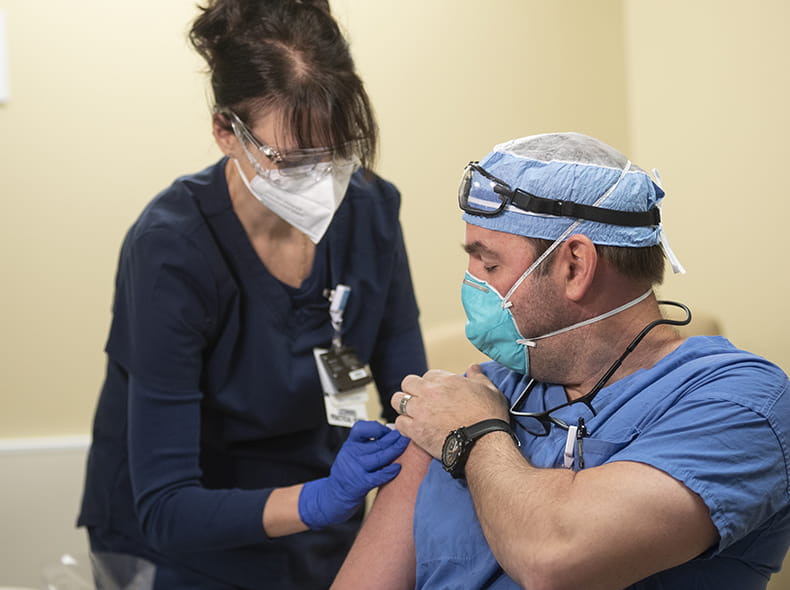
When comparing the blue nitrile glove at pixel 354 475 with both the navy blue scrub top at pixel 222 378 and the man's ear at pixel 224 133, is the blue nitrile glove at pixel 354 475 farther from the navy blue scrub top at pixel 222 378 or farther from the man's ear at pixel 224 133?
the man's ear at pixel 224 133

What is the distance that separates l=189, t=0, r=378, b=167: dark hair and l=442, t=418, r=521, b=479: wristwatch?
2.16 ft

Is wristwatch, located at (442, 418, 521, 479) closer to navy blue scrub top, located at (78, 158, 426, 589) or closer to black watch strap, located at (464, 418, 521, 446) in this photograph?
black watch strap, located at (464, 418, 521, 446)

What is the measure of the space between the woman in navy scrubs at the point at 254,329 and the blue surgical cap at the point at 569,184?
0.43 metres

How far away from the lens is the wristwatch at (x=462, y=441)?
118 cm

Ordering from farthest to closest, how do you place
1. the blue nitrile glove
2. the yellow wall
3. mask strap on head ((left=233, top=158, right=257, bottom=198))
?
the yellow wall < mask strap on head ((left=233, top=158, right=257, bottom=198)) < the blue nitrile glove

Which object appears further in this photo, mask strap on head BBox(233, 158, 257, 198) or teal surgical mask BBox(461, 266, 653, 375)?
mask strap on head BBox(233, 158, 257, 198)

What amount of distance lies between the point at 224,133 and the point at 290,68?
21 cm

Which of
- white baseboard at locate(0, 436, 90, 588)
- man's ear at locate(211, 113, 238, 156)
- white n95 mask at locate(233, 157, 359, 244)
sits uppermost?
man's ear at locate(211, 113, 238, 156)

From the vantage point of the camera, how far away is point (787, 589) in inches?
76.9

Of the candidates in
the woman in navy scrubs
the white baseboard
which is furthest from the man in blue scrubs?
the white baseboard

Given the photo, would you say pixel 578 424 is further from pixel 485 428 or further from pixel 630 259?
pixel 630 259

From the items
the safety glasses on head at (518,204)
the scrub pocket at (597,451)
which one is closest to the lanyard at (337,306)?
the safety glasses on head at (518,204)

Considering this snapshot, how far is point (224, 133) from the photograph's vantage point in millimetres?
1646

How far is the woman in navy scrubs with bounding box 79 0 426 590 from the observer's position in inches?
60.3
